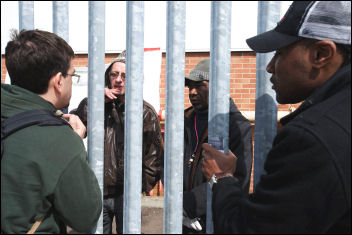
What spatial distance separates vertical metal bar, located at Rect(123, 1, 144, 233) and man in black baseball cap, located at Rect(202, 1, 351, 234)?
0.99ft

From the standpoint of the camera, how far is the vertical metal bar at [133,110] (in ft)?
4.12

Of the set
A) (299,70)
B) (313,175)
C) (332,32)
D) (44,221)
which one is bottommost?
(44,221)

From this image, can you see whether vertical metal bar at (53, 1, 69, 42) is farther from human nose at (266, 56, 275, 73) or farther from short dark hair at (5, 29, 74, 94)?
human nose at (266, 56, 275, 73)

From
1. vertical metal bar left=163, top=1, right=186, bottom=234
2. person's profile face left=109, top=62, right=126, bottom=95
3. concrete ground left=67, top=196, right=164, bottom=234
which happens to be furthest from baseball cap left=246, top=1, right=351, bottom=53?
concrete ground left=67, top=196, right=164, bottom=234

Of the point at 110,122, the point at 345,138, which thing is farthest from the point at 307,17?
the point at 110,122

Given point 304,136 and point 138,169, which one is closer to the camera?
point 304,136

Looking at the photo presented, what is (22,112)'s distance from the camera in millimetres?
1244

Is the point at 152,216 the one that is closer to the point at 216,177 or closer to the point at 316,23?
the point at 216,177

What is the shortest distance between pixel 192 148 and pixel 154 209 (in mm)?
3634

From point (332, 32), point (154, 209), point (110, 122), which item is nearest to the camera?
point (332, 32)

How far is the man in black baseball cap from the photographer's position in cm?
91

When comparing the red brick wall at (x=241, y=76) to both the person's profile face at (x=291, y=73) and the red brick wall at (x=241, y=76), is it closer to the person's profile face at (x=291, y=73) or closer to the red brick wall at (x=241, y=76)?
the red brick wall at (x=241, y=76)

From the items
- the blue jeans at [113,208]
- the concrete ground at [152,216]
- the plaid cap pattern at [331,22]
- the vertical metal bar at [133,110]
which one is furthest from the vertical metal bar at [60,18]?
the concrete ground at [152,216]

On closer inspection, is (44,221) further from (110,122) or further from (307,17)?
(110,122)
